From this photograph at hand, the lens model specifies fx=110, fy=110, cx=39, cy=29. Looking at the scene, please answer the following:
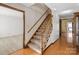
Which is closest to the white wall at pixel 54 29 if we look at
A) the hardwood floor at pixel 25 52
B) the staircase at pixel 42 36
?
the staircase at pixel 42 36

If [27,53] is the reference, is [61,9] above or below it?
above

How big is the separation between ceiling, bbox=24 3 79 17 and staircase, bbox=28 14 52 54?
13cm

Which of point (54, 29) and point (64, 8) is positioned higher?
point (64, 8)

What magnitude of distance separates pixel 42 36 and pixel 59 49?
10.8 inches

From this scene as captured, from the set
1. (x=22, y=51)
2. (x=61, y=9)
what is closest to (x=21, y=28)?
(x=22, y=51)

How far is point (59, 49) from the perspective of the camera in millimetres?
1421

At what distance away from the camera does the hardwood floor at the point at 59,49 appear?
1394 mm

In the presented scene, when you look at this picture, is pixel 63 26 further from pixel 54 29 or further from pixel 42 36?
pixel 42 36

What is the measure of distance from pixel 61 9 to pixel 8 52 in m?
0.86

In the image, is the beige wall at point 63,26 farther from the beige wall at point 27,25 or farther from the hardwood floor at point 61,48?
the beige wall at point 27,25

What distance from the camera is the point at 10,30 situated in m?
1.36

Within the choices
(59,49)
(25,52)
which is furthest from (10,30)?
(59,49)
